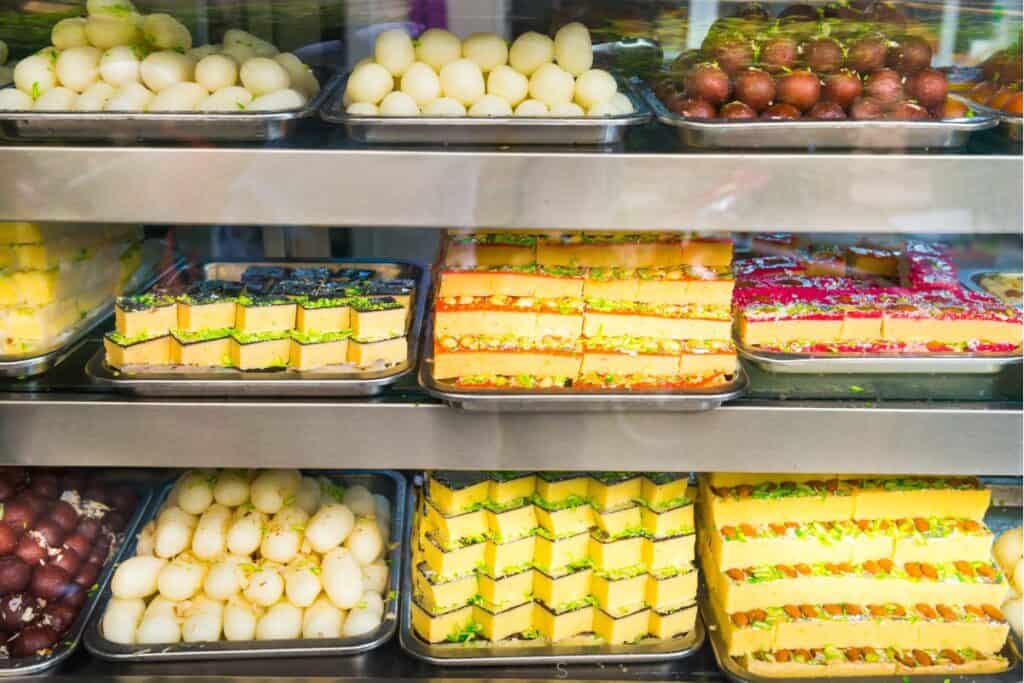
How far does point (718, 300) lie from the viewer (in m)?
2.20

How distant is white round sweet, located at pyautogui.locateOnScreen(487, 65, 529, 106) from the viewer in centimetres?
203

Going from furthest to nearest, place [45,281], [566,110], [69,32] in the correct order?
1. [45,281]
2. [69,32]
3. [566,110]

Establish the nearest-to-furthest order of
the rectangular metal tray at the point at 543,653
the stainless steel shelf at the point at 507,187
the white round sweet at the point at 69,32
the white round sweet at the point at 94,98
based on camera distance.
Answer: the stainless steel shelf at the point at 507,187, the white round sweet at the point at 94,98, the white round sweet at the point at 69,32, the rectangular metal tray at the point at 543,653

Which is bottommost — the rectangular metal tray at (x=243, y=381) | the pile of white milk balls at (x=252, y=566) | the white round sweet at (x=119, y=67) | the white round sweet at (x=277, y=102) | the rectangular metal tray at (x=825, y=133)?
the pile of white milk balls at (x=252, y=566)

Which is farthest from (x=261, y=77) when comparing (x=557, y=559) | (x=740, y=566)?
(x=740, y=566)

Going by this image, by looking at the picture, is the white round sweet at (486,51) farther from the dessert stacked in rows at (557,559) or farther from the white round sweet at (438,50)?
the dessert stacked in rows at (557,559)

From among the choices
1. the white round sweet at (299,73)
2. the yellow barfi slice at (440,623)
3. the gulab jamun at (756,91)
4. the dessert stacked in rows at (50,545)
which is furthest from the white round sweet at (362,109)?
the dessert stacked in rows at (50,545)

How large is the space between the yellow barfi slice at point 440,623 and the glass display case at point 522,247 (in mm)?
38

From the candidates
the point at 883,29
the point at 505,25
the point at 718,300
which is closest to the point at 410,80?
the point at 505,25

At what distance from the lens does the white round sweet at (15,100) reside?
1997mm

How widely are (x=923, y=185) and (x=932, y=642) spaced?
1054 millimetres

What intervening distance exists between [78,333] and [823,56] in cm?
171

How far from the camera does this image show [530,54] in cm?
207

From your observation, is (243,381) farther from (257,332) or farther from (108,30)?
(108,30)
